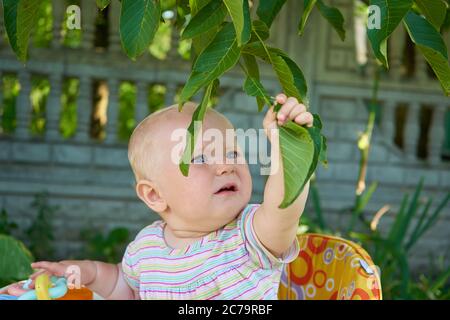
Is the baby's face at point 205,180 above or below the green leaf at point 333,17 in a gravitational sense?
below

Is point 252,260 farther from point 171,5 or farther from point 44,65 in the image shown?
point 44,65

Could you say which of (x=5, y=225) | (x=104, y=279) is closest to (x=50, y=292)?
(x=104, y=279)

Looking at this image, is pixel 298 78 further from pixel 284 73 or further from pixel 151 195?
pixel 151 195

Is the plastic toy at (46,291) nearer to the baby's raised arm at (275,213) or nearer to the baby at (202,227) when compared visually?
the baby at (202,227)

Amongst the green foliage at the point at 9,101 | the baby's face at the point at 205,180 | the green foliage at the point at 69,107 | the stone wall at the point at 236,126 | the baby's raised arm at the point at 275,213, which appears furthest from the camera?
the green foliage at the point at 69,107

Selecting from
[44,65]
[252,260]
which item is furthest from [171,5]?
[44,65]

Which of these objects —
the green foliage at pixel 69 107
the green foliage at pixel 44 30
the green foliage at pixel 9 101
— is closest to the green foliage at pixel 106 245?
the green foliage at pixel 9 101

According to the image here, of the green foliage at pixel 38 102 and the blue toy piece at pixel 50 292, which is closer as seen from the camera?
the blue toy piece at pixel 50 292

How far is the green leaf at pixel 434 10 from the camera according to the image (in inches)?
46.9

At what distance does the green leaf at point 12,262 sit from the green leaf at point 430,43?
3.42 feet

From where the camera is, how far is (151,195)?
1.56 m

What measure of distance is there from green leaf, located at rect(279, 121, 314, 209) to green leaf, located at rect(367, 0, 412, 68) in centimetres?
16

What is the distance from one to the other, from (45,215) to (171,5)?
5.84ft

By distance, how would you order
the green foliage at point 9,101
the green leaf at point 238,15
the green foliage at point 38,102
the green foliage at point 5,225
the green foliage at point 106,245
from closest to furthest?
the green leaf at point 238,15
the green foliage at point 5,225
the green foliage at point 106,245
the green foliage at point 9,101
the green foliage at point 38,102
